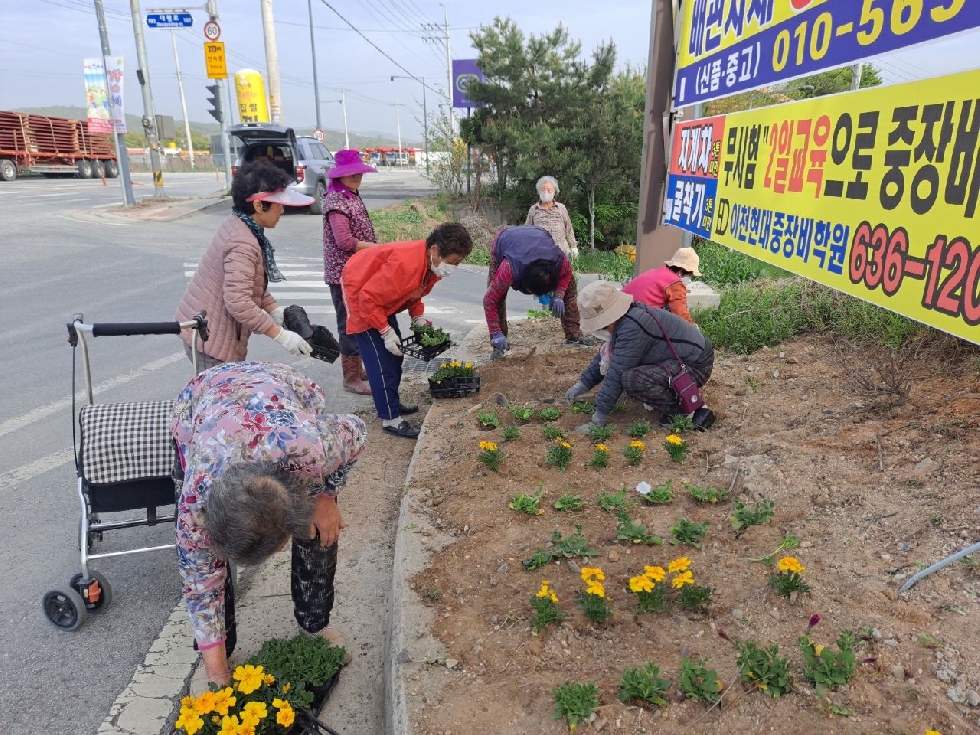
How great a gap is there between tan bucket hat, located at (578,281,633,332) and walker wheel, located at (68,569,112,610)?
112 inches

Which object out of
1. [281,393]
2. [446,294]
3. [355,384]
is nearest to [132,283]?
[446,294]

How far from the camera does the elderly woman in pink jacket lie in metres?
3.78

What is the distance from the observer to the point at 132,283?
10422 millimetres

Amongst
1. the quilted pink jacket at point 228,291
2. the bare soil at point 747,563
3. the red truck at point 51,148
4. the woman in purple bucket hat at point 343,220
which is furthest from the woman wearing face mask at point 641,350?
the red truck at point 51,148

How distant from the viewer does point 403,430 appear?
199 inches

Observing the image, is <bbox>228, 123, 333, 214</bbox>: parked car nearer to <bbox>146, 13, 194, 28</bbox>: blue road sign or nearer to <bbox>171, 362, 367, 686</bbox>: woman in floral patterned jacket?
<bbox>146, 13, 194, 28</bbox>: blue road sign

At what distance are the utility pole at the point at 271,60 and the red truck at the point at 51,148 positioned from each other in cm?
971

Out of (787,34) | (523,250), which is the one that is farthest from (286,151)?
(787,34)

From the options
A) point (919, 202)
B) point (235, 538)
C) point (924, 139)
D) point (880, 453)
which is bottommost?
point (880, 453)

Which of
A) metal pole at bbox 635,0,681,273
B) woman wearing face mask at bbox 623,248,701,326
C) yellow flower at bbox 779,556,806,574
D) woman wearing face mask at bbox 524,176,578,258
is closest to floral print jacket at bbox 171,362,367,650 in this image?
yellow flower at bbox 779,556,806,574

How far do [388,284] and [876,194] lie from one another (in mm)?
2968

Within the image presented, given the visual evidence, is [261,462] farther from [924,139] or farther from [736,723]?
[924,139]

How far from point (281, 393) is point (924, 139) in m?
2.52

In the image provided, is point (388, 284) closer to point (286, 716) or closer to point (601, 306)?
point (601, 306)
